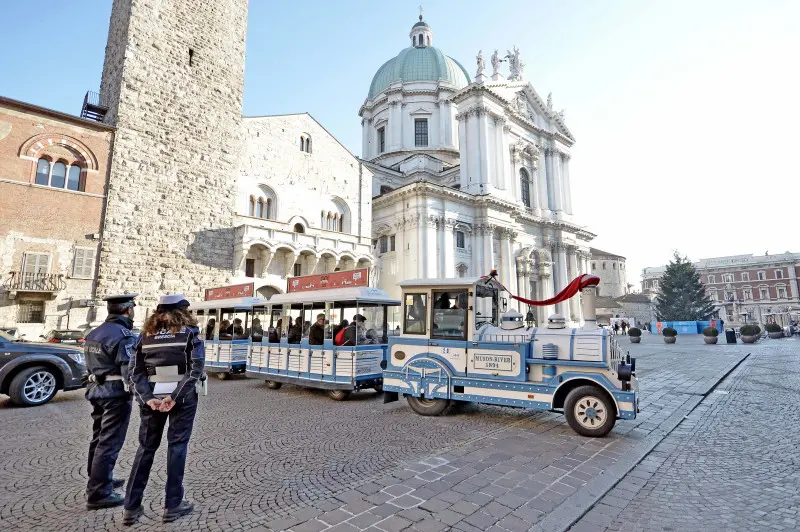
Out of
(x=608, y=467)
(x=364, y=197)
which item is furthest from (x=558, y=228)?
(x=608, y=467)

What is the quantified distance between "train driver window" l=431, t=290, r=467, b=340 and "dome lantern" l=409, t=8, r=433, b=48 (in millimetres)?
50616

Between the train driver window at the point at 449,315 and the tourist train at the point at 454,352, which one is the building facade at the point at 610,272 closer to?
the tourist train at the point at 454,352

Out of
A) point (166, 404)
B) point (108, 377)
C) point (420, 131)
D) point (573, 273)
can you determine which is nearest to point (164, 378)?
point (166, 404)

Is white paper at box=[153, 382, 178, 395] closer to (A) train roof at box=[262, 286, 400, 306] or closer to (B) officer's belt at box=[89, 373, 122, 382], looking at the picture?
(B) officer's belt at box=[89, 373, 122, 382]

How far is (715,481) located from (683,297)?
173 feet

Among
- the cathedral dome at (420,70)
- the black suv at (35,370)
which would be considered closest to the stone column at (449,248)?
the cathedral dome at (420,70)

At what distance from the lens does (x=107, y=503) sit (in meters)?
3.90

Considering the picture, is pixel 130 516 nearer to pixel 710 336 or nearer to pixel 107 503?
pixel 107 503

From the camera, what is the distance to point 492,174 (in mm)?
36438

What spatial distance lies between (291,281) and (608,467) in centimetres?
980

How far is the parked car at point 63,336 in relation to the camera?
52.7 feet

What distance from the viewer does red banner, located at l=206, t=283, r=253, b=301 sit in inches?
568

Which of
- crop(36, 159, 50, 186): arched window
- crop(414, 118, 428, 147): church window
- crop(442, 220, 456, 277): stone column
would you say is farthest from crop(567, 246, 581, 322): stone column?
crop(36, 159, 50, 186): arched window

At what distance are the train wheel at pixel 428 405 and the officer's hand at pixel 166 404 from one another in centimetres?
514
